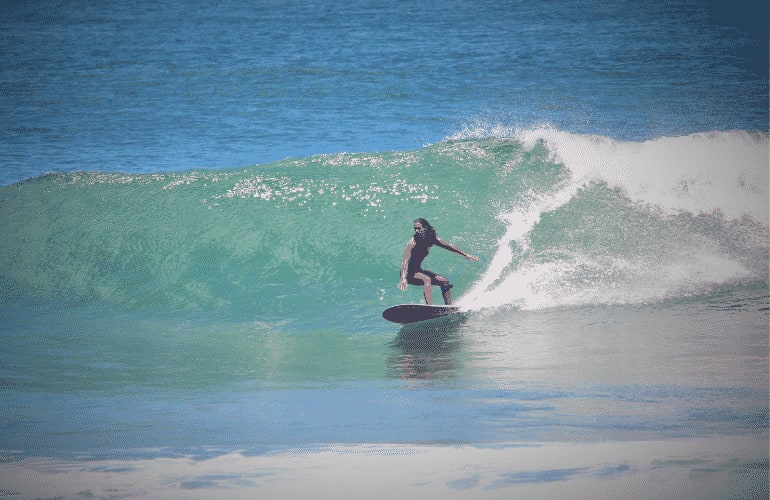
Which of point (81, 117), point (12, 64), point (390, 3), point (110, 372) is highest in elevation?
point (390, 3)

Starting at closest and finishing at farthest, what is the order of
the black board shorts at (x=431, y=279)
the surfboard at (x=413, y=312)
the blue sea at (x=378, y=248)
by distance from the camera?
the blue sea at (x=378, y=248) < the surfboard at (x=413, y=312) < the black board shorts at (x=431, y=279)

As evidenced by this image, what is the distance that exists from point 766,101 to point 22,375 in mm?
13511

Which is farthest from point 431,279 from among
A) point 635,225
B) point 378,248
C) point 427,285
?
point 635,225

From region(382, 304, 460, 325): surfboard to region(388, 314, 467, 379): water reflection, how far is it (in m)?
0.07

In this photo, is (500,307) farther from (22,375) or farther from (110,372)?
(22,375)

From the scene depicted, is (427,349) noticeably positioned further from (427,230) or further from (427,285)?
(427,230)

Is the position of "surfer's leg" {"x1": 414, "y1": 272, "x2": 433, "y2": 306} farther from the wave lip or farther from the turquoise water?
the wave lip

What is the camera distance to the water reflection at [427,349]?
5008 mm

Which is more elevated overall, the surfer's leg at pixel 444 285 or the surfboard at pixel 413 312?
the surfer's leg at pixel 444 285

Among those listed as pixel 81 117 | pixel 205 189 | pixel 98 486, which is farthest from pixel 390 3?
pixel 98 486

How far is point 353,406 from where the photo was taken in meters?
4.21

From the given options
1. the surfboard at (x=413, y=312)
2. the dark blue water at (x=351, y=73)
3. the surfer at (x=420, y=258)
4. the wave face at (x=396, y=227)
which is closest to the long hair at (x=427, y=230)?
the surfer at (x=420, y=258)

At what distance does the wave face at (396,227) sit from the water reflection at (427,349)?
706 mm

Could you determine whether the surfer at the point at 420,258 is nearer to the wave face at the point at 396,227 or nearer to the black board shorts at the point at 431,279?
the black board shorts at the point at 431,279
